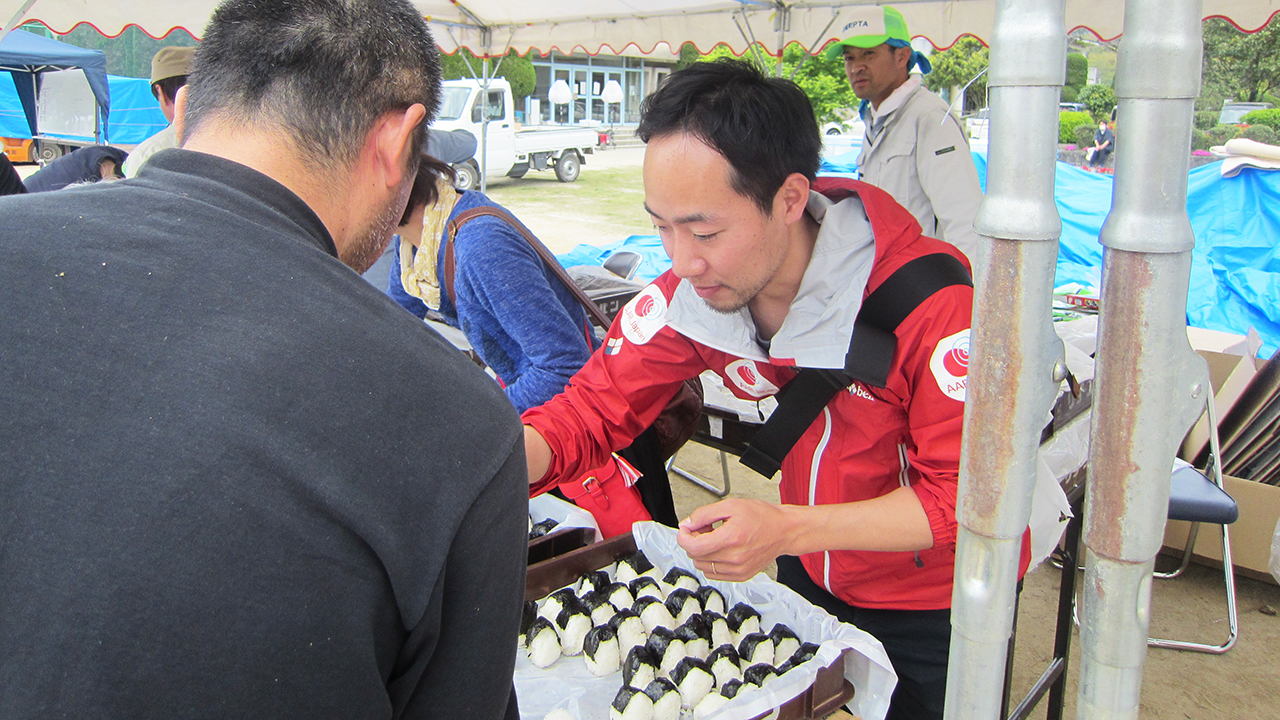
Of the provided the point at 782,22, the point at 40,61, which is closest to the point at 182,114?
the point at 782,22

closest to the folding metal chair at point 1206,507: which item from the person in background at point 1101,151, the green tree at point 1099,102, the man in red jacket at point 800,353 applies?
the man in red jacket at point 800,353

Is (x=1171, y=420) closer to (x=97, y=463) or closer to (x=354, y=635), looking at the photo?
(x=354, y=635)

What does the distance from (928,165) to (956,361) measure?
2.68 metres

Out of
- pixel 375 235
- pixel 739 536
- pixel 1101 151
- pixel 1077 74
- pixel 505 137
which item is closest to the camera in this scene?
pixel 375 235

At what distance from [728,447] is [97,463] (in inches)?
103

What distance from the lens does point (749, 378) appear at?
1.77 metres

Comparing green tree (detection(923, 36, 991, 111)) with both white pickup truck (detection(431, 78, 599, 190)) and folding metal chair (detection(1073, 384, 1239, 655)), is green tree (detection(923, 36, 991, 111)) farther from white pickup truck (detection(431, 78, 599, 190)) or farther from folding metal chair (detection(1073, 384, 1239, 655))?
folding metal chair (detection(1073, 384, 1239, 655))

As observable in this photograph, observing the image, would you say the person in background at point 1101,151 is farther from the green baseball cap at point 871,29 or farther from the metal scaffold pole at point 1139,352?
the metal scaffold pole at point 1139,352

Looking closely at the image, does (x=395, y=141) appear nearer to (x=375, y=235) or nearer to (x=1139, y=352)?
(x=375, y=235)

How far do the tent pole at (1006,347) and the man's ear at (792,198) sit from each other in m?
0.81

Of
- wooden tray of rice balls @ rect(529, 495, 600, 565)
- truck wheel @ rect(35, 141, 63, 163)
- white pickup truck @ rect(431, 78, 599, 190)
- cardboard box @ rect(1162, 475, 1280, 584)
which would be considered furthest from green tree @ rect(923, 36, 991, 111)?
wooden tray of rice balls @ rect(529, 495, 600, 565)

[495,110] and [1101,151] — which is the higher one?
[495,110]

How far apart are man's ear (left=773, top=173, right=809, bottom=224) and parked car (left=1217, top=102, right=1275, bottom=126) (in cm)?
2063

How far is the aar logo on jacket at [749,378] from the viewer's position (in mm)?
1747
